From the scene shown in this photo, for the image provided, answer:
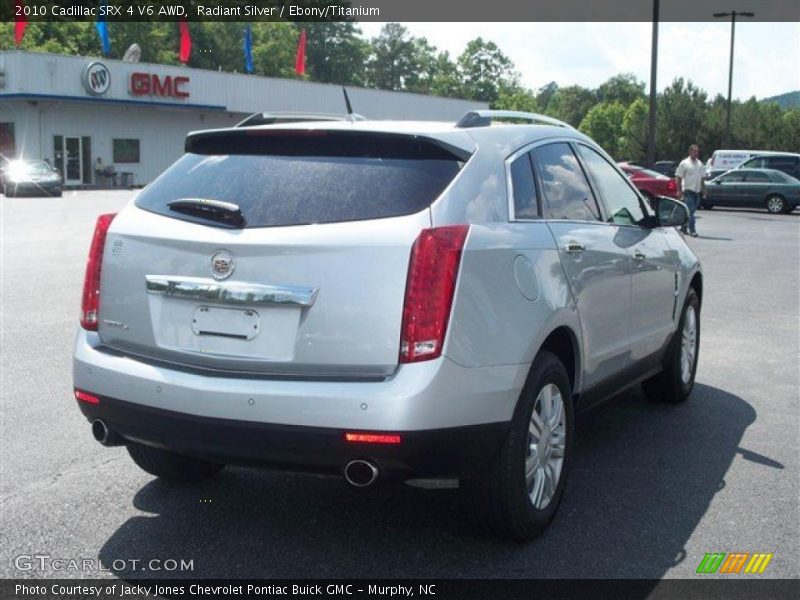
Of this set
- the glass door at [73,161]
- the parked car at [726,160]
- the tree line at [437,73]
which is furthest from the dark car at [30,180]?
the tree line at [437,73]

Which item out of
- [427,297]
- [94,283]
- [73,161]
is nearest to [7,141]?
[73,161]

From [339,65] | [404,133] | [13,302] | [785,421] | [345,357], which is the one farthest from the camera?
[339,65]

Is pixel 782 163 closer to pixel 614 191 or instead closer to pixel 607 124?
pixel 614 191

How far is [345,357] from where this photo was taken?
367 centimetres

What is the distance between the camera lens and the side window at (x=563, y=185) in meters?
4.76

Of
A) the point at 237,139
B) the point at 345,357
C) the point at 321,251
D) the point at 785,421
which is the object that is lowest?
the point at 785,421

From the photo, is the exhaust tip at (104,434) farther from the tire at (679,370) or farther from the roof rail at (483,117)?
the tire at (679,370)

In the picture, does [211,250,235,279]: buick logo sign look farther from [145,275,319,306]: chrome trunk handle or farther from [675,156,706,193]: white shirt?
[675,156,706,193]: white shirt

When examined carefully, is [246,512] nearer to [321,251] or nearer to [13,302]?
[321,251]

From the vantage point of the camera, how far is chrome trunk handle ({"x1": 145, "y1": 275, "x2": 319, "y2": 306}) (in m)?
3.71

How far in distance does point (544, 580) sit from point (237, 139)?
87.0 inches

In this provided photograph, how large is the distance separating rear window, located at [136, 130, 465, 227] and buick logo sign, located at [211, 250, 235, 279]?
16cm

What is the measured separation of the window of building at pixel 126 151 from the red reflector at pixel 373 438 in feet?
159

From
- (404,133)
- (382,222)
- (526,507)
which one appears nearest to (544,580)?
(526,507)
